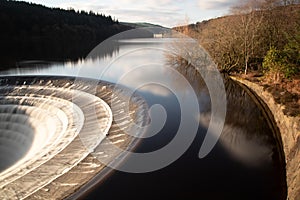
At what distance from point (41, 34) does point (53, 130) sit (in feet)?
163

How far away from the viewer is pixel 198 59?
1153 inches

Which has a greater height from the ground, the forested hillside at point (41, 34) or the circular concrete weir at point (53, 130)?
the forested hillside at point (41, 34)

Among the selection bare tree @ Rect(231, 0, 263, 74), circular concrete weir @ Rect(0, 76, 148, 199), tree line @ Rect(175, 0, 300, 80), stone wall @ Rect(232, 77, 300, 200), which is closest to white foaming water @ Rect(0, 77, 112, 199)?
circular concrete weir @ Rect(0, 76, 148, 199)

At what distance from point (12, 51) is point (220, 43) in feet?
97.7

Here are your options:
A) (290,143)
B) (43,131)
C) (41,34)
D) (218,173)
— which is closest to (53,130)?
(43,131)

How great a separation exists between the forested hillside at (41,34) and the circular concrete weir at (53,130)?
17731 mm

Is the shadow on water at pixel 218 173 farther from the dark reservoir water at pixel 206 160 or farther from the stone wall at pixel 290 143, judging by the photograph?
the stone wall at pixel 290 143

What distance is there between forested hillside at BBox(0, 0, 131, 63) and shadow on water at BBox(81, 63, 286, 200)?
2888 cm

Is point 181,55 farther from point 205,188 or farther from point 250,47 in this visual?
point 205,188

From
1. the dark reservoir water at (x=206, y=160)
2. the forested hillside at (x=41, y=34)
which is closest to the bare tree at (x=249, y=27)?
the dark reservoir water at (x=206, y=160)

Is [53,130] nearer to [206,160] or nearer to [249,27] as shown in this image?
[206,160]

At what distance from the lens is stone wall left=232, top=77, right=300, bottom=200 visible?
23.9ft

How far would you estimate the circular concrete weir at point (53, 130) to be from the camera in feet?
28.2

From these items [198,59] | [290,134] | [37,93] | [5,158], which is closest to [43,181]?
[5,158]
